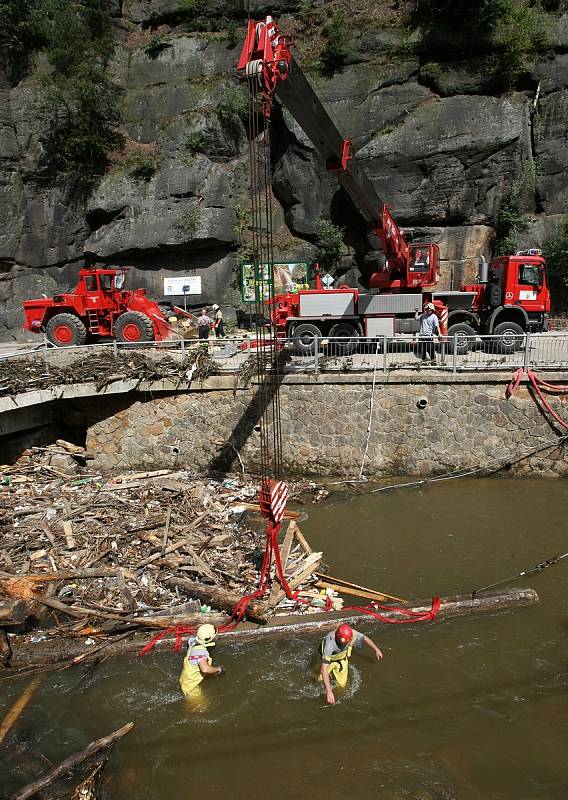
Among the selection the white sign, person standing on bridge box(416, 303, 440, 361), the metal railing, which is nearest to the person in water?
the metal railing

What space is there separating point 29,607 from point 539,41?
29333 mm

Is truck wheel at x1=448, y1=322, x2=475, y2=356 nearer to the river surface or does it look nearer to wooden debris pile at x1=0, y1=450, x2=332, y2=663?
wooden debris pile at x1=0, y1=450, x2=332, y2=663

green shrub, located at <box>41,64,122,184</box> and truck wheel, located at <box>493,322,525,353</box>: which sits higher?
green shrub, located at <box>41,64,122,184</box>

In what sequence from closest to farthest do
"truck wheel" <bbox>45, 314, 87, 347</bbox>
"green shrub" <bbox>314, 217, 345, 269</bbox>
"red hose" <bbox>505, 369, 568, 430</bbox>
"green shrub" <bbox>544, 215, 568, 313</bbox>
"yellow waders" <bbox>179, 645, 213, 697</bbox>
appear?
"yellow waders" <bbox>179, 645, 213, 697</bbox>, "red hose" <bbox>505, 369, 568, 430</bbox>, "truck wheel" <bbox>45, 314, 87, 347</bbox>, "green shrub" <bbox>544, 215, 568, 313</bbox>, "green shrub" <bbox>314, 217, 345, 269</bbox>

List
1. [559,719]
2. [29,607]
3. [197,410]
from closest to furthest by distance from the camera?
[559,719], [29,607], [197,410]

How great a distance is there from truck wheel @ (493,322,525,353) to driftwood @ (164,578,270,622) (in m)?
8.37

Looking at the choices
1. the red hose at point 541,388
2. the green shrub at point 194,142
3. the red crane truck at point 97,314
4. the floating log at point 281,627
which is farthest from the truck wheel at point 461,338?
the green shrub at point 194,142

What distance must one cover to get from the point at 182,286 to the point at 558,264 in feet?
57.2

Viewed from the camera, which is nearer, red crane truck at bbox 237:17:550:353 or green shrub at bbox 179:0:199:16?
red crane truck at bbox 237:17:550:353

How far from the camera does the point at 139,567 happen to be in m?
8.20

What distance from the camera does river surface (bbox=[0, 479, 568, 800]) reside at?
193 inches

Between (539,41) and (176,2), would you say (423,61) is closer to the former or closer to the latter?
(539,41)

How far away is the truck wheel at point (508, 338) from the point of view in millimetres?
12523

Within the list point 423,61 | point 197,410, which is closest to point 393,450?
point 197,410
